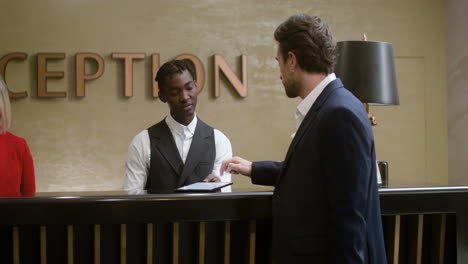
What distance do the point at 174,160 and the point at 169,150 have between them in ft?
0.19

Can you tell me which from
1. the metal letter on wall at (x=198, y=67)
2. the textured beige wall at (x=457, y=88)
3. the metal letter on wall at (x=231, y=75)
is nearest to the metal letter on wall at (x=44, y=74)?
the metal letter on wall at (x=198, y=67)

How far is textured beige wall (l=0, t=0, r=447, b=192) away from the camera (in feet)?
14.4

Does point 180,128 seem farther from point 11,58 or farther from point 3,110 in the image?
point 11,58

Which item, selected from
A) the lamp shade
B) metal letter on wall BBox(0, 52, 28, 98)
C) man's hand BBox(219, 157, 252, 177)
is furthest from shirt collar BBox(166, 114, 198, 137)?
metal letter on wall BBox(0, 52, 28, 98)

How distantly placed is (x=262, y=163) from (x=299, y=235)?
0.47 m

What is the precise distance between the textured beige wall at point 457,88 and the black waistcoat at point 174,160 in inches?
126

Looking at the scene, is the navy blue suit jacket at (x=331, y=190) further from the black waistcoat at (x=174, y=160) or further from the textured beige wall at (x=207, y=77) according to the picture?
the textured beige wall at (x=207, y=77)

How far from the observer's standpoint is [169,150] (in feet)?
7.89

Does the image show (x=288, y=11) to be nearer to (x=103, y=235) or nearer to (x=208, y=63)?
(x=208, y=63)

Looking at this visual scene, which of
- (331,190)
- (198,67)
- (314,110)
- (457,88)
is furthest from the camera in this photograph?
(457,88)

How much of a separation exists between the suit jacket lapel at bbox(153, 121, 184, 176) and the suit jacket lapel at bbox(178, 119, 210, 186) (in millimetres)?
33

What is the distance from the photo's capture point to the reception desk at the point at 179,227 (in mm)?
1597

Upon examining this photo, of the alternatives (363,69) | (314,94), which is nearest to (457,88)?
(363,69)

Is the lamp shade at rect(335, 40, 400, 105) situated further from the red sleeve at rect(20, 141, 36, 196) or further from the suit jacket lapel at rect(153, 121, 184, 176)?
the red sleeve at rect(20, 141, 36, 196)
